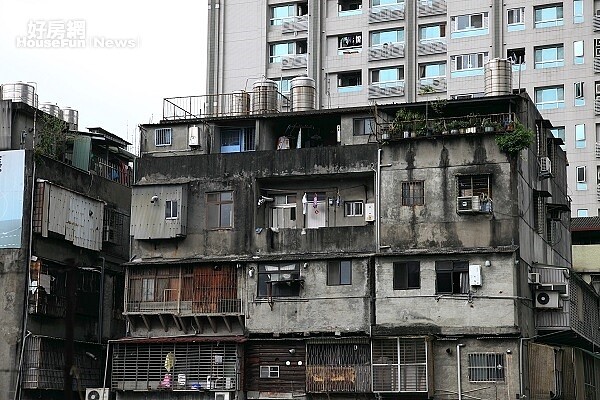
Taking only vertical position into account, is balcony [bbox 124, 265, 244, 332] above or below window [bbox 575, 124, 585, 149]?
below

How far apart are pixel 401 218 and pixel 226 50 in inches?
1605

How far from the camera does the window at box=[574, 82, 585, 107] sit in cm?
6519

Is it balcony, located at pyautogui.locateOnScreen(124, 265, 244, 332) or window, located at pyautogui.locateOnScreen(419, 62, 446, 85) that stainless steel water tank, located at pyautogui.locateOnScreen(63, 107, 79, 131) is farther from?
window, located at pyautogui.locateOnScreen(419, 62, 446, 85)

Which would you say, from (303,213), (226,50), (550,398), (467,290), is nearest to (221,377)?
(303,213)

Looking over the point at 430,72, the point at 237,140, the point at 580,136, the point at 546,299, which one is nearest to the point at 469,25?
the point at 430,72

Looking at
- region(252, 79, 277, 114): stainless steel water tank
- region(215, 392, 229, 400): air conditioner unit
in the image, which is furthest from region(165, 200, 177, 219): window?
region(215, 392, 229, 400): air conditioner unit

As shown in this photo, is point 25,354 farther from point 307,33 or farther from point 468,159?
point 307,33

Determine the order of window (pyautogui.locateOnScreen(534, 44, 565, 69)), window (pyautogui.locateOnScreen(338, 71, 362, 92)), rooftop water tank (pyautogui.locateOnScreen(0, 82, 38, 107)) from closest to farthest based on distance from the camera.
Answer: rooftop water tank (pyautogui.locateOnScreen(0, 82, 38, 107))
window (pyautogui.locateOnScreen(534, 44, 565, 69))
window (pyautogui.locateOnScreen(338, 71, 362, 92))

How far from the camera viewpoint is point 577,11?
65.8 metres

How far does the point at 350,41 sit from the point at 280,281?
3826cm

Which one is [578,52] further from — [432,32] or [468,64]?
[432,32]

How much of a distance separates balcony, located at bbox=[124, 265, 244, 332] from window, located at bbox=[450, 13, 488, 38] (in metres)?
35.2

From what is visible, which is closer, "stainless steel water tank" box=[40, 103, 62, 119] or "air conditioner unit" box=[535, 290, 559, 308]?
"air conditioner unit" box=[535, 290, 559, 308]

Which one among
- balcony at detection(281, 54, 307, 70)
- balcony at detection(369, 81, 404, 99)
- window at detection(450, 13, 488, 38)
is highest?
window at detection(450, 13, 488, 38)
